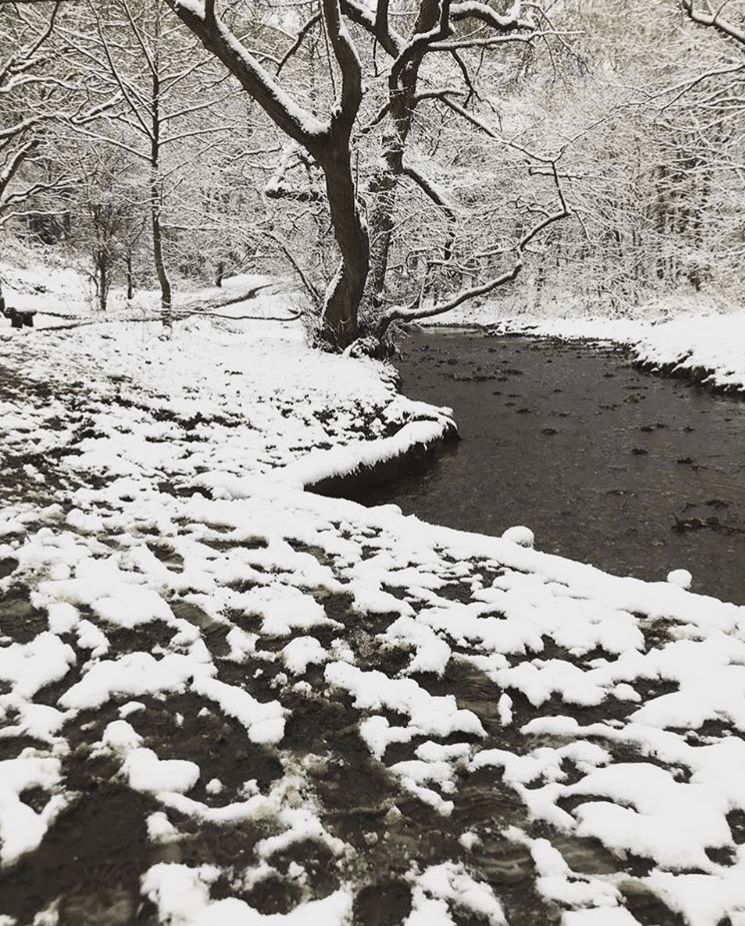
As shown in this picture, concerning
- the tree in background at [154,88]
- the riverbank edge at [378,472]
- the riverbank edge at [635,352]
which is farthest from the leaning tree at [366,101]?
the riverbank edge at [635,352]

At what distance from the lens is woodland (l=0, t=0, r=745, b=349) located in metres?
9.79

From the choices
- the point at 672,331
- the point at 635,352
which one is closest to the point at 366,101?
the point at 635,352

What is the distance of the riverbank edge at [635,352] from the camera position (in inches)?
410

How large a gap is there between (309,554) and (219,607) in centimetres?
79

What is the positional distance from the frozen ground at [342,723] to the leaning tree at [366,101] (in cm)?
547

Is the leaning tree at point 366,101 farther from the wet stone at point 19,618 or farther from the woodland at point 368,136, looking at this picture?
the wet stone at point 19,618

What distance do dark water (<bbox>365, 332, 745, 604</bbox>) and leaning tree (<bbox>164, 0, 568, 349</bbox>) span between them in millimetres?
2046

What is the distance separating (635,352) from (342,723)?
1438 centimetres

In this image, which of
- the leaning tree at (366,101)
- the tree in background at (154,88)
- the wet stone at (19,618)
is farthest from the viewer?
the tree in background at (154,88)

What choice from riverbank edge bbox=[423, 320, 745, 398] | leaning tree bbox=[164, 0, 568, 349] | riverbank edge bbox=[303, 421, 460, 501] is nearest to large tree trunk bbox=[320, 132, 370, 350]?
leaning tree bbox=[164, 0, 568, 349]

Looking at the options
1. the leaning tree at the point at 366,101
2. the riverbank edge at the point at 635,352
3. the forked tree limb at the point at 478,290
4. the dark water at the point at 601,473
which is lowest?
the dark water at the point at 601,473

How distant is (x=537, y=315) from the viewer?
24406mm

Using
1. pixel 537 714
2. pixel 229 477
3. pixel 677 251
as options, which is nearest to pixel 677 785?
pixel 537 714

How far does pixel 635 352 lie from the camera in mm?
14375
